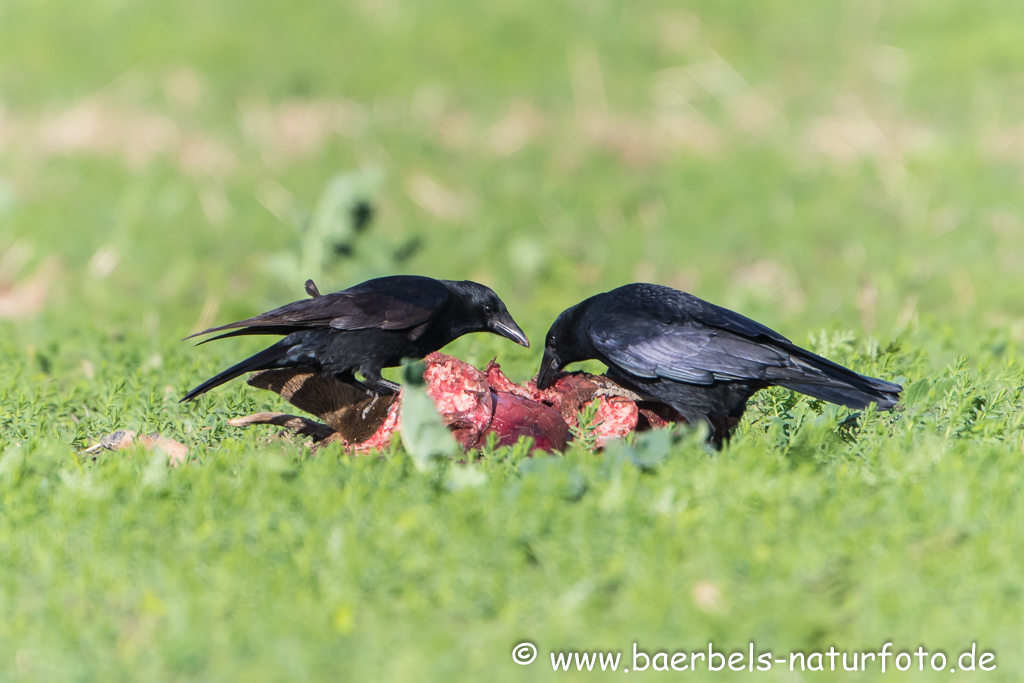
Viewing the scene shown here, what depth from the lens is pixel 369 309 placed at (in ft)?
16.2

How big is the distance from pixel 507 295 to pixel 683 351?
4421 millimetres

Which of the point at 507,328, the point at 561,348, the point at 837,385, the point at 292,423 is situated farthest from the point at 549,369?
the point at 837,385

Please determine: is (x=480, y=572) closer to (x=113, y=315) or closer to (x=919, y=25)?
(x=113, y=315)

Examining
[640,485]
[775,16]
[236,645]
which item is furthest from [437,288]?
[775,16]

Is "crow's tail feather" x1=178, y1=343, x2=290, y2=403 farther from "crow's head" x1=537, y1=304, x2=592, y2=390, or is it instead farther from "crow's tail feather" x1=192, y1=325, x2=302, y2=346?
"crow's head" x1=537, y1=304, x2=592, y2=390

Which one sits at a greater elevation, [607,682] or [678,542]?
[678,542]

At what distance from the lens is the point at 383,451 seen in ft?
14.2

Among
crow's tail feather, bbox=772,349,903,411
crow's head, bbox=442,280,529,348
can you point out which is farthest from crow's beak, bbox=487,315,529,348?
crow's tail feather, bbox=772,349,903,411

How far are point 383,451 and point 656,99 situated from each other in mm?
8948

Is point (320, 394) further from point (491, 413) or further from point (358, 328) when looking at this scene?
point (491, 413)

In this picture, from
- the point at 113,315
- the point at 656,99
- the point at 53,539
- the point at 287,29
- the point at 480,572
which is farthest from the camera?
the point at 287,29

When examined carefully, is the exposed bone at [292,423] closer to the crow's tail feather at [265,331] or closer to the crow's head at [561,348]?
the crow's tail feather at [265,331]

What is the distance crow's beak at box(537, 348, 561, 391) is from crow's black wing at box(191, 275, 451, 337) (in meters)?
0.57

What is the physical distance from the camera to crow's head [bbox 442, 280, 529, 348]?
5.45m
